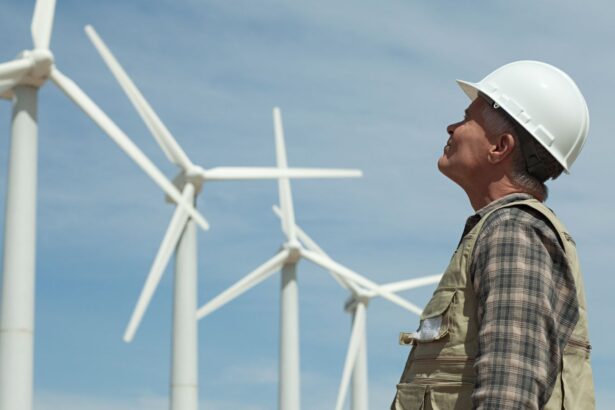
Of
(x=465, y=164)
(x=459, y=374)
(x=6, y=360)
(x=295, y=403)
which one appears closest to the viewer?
(x=459, y=374)

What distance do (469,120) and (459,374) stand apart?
1334 mm

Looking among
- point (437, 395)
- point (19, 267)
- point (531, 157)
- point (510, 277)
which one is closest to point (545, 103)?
point (531, 157)

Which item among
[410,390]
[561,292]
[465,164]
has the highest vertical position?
[465,164]

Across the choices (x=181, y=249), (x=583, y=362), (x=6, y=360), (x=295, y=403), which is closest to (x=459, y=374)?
(x=583, y=362)

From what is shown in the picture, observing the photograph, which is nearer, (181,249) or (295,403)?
(181,249)

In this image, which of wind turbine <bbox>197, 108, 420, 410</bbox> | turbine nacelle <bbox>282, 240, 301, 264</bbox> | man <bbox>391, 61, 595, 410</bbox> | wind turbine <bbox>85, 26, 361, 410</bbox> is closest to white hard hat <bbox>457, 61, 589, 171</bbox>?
man <bbox>391, 61, 595, 410</bbox>

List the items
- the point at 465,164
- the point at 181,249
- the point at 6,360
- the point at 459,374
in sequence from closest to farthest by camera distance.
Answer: the point at 459,374 < the point at 465,164 < the point at 6,360 < the point at 181,249

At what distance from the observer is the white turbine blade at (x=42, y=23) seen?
1351 inches

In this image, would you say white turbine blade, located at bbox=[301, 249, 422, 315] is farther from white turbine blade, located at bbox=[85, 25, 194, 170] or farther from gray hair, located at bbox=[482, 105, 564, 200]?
gray hair, located at bbox=[482, 105, 564, 200]

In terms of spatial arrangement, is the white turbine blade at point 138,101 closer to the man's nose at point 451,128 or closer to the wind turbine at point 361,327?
the wind turbine at point 361,327

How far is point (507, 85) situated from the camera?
19.0 feet

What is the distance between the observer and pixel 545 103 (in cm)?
573

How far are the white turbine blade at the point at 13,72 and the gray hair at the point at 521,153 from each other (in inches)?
1123

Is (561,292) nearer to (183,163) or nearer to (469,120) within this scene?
(469,120)
